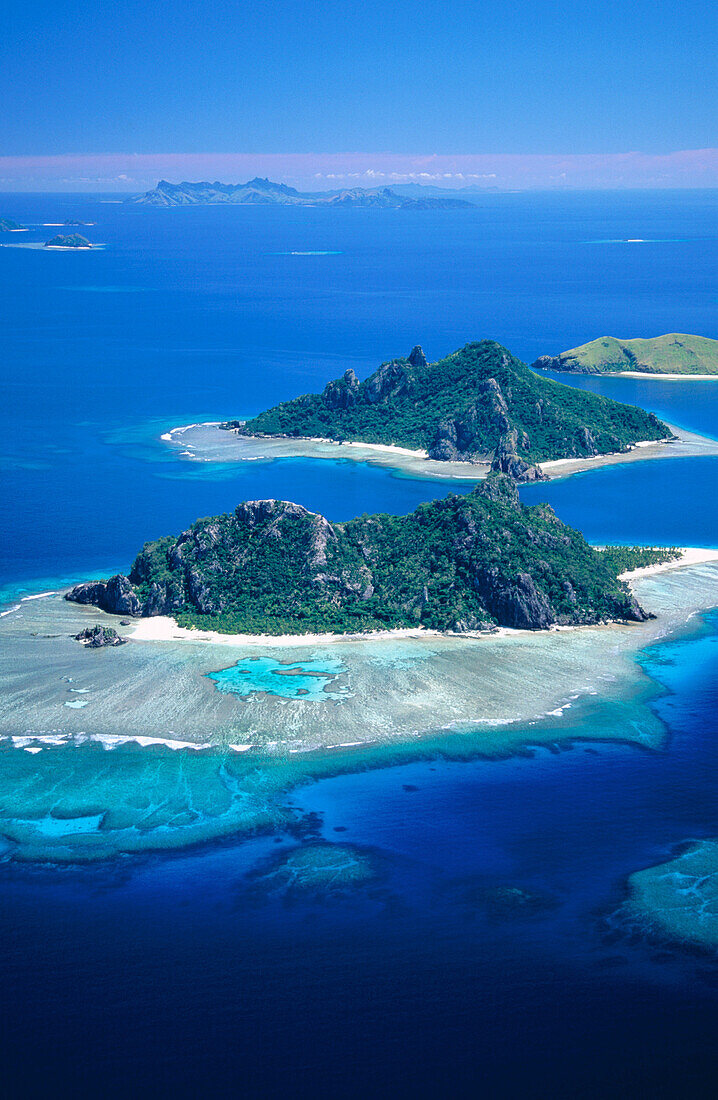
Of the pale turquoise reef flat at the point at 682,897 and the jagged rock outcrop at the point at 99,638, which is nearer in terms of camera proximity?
the pale turquoise reef flat at the point at 682,897

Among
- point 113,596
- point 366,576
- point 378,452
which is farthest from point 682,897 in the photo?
point 378,452

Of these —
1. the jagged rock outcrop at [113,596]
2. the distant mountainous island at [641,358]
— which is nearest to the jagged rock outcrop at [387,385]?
the distant mountainous island at [641,358]

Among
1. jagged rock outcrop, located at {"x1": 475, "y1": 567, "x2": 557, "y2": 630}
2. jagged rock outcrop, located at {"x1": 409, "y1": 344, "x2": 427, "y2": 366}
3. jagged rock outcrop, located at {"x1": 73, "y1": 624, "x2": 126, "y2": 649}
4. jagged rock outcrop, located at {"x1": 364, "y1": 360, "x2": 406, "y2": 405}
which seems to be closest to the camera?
jagged rock outcrop, located at {"x1": 73, "y1": 624, "x2": 126, "y2": 649}

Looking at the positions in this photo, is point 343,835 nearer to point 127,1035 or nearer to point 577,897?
point 577,897

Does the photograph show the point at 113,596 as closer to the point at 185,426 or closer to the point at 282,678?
the point at 282,678

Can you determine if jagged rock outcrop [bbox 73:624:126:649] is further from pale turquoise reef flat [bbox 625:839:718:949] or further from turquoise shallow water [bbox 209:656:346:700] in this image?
pale turquoise reef flat [bbox 625:839:718:949]

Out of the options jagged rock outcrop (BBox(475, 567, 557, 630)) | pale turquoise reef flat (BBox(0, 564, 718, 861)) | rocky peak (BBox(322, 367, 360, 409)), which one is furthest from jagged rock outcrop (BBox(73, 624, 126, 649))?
rocky peak (BBox(322, 367, 360, 409))

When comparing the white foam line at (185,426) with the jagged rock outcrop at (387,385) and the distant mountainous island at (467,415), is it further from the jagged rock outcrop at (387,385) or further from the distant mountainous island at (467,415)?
the jagged rock outcrop at (387,385)
